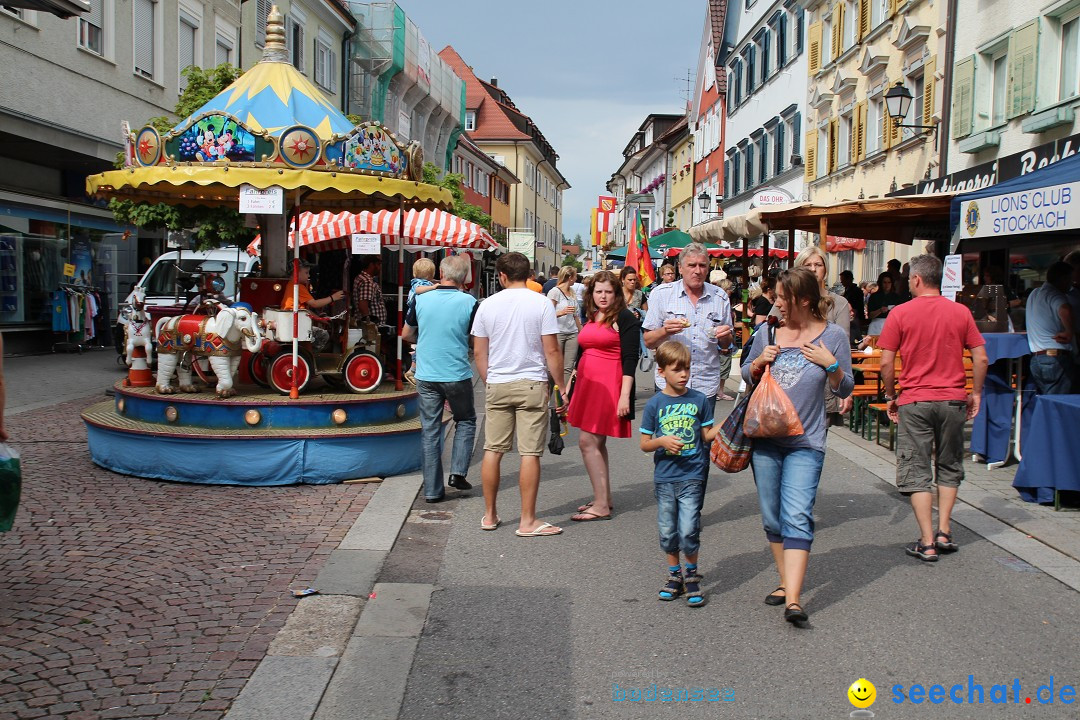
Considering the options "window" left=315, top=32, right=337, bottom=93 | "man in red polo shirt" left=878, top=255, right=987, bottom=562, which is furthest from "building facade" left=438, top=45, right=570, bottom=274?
"man in red polo shirt" left=878, top=255, right=987, bottom=562

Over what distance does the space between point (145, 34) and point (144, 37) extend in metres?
0.08

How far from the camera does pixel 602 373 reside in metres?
7.15

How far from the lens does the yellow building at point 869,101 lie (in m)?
19.8

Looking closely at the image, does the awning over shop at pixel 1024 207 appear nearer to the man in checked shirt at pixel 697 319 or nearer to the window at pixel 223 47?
the man in checked shirt at pixel 697 319

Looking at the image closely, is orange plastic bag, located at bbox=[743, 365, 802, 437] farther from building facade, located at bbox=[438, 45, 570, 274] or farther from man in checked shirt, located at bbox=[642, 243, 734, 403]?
building facade, located at bbox=[438, 45, 570, 274]

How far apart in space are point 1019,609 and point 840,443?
5.64 m

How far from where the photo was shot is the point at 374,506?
7.41 meters

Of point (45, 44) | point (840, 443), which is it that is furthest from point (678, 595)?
point (45, 44)

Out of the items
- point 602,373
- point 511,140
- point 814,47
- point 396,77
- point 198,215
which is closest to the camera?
point 602,373

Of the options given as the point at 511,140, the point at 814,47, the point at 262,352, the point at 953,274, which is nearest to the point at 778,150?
the point at 814,47

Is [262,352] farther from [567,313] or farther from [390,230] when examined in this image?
[390,230]

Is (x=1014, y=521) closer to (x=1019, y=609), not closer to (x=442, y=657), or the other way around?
(x=1019, y=609)

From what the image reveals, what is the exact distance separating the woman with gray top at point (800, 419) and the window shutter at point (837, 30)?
2193 centimetres

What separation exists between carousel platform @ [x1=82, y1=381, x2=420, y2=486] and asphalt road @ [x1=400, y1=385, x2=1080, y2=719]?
1.42m
